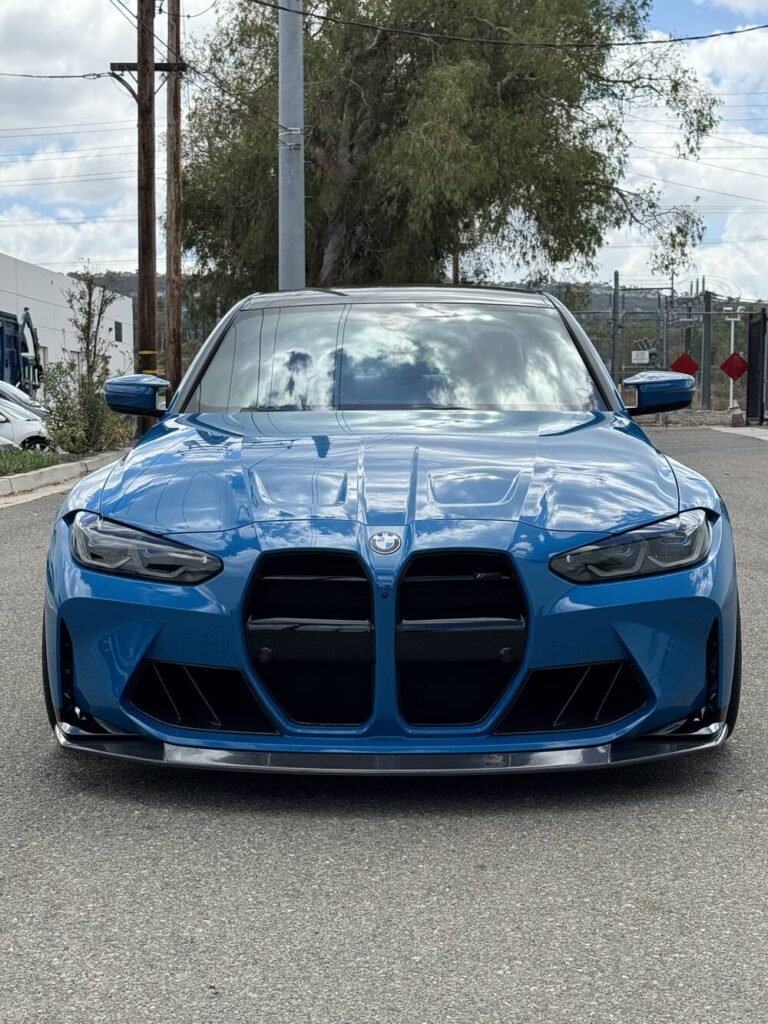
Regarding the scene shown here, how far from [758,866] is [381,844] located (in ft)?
2.86

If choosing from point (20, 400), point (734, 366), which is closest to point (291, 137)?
point (20, 400)

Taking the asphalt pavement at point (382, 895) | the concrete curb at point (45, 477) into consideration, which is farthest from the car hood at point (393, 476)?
the concrete curb at point (45, 477)

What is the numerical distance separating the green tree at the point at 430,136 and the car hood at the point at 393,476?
74.0 ft

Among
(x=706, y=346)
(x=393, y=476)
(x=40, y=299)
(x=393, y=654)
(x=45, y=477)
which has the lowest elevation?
(x=45, y=477)

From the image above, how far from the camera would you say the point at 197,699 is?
148 inches

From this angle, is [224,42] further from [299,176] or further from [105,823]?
[105,823]

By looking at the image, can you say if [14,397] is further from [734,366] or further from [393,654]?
[393,654]

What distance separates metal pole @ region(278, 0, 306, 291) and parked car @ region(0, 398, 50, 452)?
177 inches

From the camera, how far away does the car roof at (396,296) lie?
5.59 metres

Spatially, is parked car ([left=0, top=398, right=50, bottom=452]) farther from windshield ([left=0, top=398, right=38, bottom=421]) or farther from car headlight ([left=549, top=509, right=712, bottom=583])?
car headlight ([left=549, top=509, right=712, bottom=583])

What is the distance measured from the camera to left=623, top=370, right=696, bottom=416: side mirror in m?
5.38

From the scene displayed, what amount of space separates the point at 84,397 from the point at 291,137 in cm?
464

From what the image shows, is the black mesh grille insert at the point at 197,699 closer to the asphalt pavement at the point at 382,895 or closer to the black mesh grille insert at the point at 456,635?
the asphalt pavement at the point at 382,895

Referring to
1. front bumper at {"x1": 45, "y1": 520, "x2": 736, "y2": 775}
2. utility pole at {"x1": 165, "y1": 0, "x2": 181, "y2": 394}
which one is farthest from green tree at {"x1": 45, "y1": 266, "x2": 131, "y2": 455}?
front bumper at {"x1": 45, "y1": 520, "x2": 736, "y2": 775}
